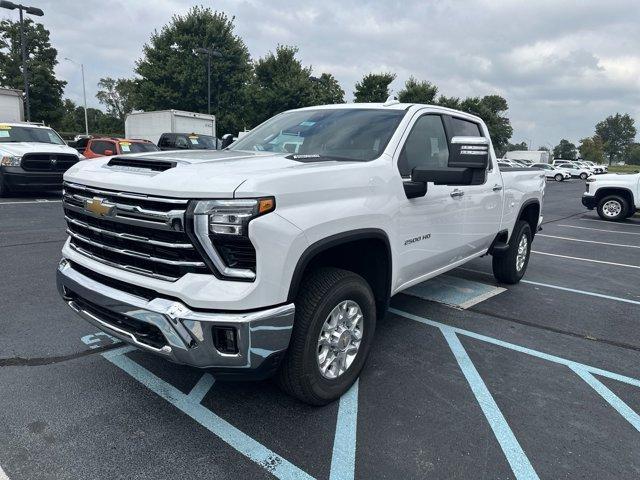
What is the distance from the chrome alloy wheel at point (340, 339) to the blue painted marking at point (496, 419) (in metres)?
0.92

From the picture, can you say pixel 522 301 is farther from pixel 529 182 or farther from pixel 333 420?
pixel 333 420

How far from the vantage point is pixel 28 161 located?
1116 centimetres

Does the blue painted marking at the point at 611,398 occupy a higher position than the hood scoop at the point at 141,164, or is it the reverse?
the hood scoop at the point at 141,164

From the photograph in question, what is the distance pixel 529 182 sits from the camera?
582 centimetres

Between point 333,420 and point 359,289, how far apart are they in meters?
0.81

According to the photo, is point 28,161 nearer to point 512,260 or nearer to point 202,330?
point 512,260

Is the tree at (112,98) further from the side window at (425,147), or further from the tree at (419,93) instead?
the side window at (425,147)

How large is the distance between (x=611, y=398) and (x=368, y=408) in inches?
68.4

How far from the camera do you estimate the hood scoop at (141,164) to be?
265cm

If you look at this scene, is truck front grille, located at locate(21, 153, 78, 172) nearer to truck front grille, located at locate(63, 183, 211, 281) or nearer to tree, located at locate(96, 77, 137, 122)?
truck front grille, located at locate(63, 183, 211, 281)

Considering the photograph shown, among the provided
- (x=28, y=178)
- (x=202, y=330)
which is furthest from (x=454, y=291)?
(x=28, y=178)

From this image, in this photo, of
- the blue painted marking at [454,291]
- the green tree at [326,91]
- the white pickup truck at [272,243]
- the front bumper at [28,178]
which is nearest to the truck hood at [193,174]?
Answer: the white pickup truck at [272,243]

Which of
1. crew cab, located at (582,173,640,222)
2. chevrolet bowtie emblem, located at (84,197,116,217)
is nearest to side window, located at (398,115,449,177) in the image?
chevrolet bowtie emblem, located at (84,197,116,217)

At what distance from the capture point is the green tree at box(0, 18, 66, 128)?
43969 millimetres
